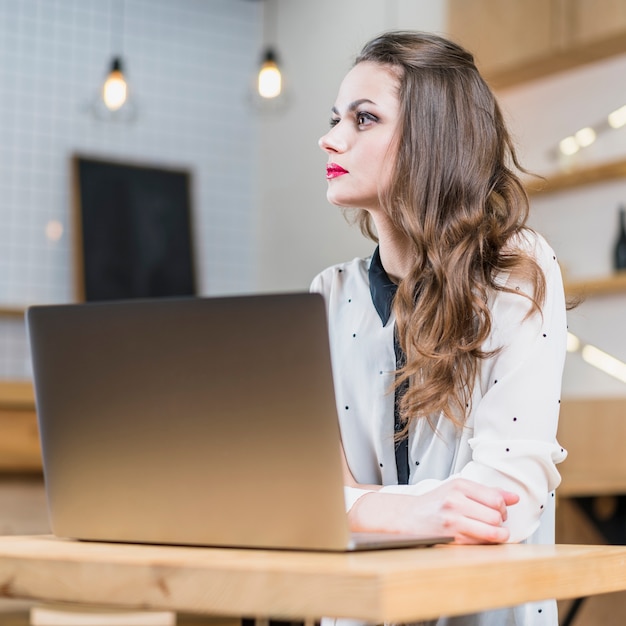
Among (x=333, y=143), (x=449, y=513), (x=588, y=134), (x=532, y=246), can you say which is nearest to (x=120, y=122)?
(x=588, y=134)

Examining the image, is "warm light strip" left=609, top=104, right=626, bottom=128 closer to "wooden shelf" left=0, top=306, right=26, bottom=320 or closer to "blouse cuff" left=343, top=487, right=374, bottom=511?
"wooden shelf" left=0, top=306, right=26, bottom=320

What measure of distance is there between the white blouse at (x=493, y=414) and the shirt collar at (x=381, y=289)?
0.01 metres

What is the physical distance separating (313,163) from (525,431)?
397 cm

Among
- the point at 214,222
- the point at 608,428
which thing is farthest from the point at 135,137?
the point at 608,428

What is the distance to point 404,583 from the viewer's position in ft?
2.42

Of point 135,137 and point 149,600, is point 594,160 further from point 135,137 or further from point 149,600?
point 149,600

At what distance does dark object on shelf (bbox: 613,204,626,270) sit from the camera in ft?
12.1

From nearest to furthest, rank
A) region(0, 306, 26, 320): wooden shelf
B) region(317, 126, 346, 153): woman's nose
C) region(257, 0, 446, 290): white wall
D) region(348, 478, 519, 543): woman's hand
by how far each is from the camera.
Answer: region(348, 478, 519, 543): woman's hand, region(317, 126, 346, 153): woman's nose, region(0, 306, 26, 320): wooden shelf, region(257, 0, 446, 290): white wall

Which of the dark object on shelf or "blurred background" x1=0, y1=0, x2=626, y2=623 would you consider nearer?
the dark object on shelf

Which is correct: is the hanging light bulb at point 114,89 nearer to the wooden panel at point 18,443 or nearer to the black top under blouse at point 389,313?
the wooden panel at point 18,443

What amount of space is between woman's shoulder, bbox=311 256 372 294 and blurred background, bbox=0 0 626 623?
2.25 meters

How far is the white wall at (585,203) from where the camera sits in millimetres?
3773

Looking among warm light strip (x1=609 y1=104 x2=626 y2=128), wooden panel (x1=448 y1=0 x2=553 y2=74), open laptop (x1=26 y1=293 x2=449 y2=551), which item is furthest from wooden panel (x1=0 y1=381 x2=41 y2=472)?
open laptop (x1=26 y1=293 x2=449 y2=551)

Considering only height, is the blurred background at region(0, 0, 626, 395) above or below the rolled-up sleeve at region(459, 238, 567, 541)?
above
